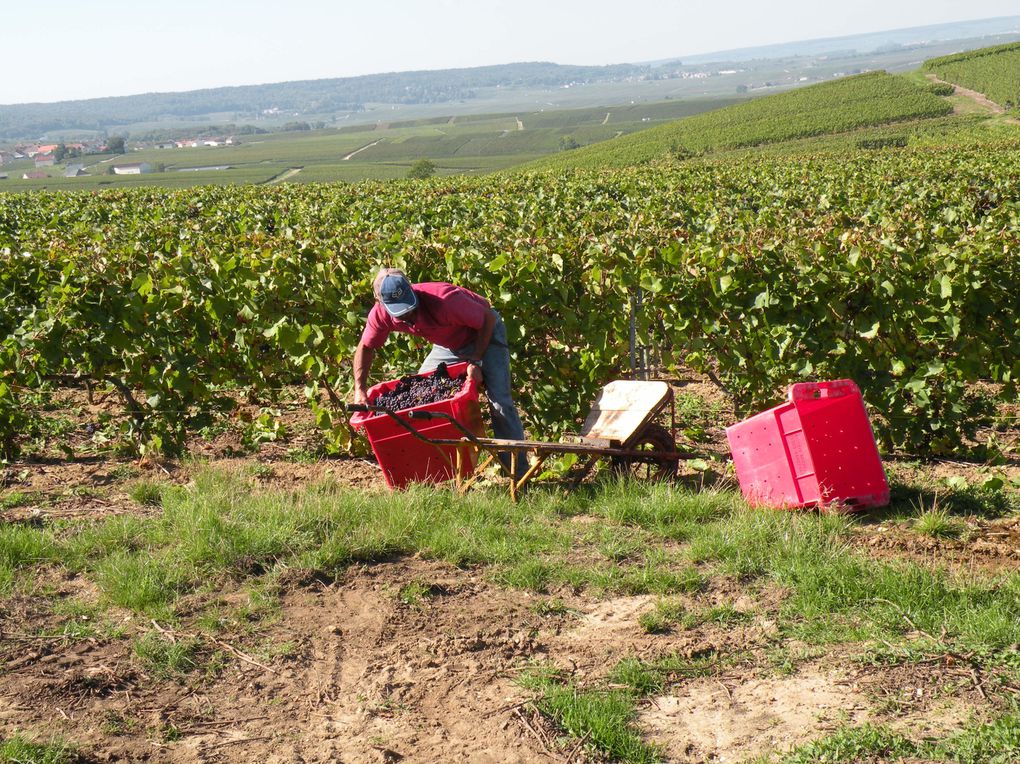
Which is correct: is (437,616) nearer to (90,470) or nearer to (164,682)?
(164,682)

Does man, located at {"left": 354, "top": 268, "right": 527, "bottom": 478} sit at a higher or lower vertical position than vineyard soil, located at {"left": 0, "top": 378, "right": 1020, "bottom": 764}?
higher

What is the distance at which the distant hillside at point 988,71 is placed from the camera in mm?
73312

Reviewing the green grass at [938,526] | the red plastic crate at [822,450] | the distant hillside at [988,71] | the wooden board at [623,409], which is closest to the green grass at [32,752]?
the wooden board at [623,409]

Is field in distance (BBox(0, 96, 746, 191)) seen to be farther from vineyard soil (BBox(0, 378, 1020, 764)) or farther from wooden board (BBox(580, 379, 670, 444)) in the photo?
vineyard soil (BBox(0, 378, 1020, 764))

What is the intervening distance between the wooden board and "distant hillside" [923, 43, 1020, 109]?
73.6 meters

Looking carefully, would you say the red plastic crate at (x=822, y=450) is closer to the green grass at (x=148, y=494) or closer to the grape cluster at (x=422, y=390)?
the grape cluster at (x=422, y=390)

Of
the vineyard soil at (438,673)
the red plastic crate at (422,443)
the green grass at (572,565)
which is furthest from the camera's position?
the red plastic crate at (422,443)

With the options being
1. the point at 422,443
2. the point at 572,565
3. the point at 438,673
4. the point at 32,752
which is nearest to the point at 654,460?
the point at 422,443

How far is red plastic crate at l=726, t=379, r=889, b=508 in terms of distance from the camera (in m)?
5.00

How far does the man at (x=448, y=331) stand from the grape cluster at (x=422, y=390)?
0.11 m

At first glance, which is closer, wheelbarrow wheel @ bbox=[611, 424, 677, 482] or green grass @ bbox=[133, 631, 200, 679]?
green grass @ bbox=[133, 631, 200, 679]

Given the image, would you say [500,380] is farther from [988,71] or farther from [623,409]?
[988,71]

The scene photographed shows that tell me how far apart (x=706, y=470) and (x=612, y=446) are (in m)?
1.05

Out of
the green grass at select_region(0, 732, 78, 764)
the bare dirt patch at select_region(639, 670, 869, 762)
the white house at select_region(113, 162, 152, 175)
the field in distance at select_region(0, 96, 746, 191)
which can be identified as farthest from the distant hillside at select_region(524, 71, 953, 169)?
the white house at select_region(113, 162, 152, 175)
